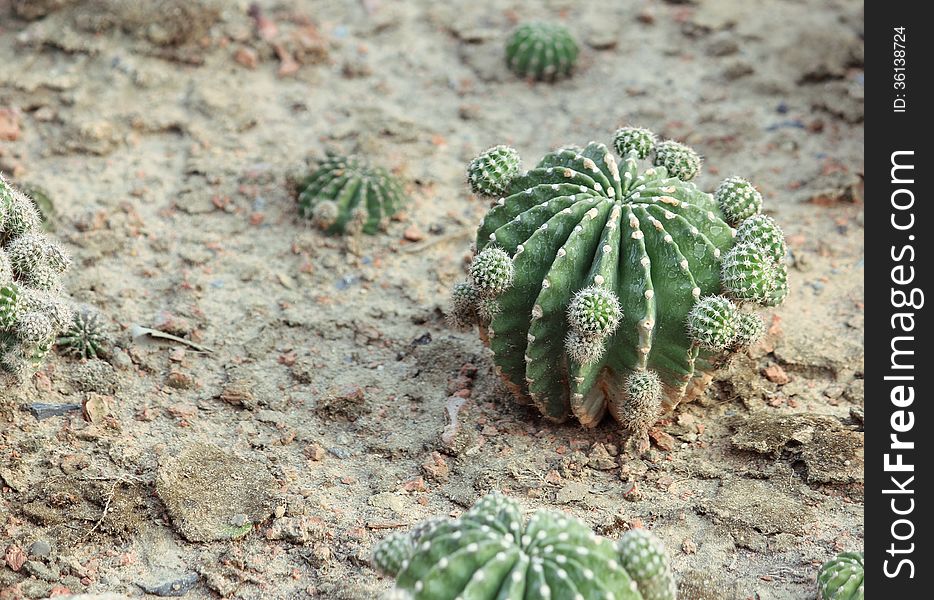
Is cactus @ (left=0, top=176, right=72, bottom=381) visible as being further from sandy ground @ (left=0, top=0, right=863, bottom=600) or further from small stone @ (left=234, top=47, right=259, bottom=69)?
small stone @ (left=234, top=47, right=259, bottom=69)

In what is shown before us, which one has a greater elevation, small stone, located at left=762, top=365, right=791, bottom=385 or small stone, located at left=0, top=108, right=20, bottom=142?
small stone, located at left=0, top=108, right=20, bottom=142

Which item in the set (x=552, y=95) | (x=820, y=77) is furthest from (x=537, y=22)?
(x=820, y=77)

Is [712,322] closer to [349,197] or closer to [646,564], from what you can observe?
[646,564]

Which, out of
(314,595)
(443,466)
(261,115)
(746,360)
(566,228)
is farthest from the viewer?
(261,115)

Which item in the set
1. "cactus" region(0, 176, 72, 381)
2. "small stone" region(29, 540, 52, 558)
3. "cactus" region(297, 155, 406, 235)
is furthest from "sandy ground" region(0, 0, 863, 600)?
"cactus" region(0, 176, 72, 381)

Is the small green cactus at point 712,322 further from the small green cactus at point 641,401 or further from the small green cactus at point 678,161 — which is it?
the small green cactus at point 678,161

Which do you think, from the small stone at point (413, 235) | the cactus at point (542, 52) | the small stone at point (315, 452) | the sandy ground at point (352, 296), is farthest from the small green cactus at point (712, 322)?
the cactus at point (542, 52)

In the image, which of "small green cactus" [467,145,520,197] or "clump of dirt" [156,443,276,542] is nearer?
"clump of dirt" [156,443,276,542]
